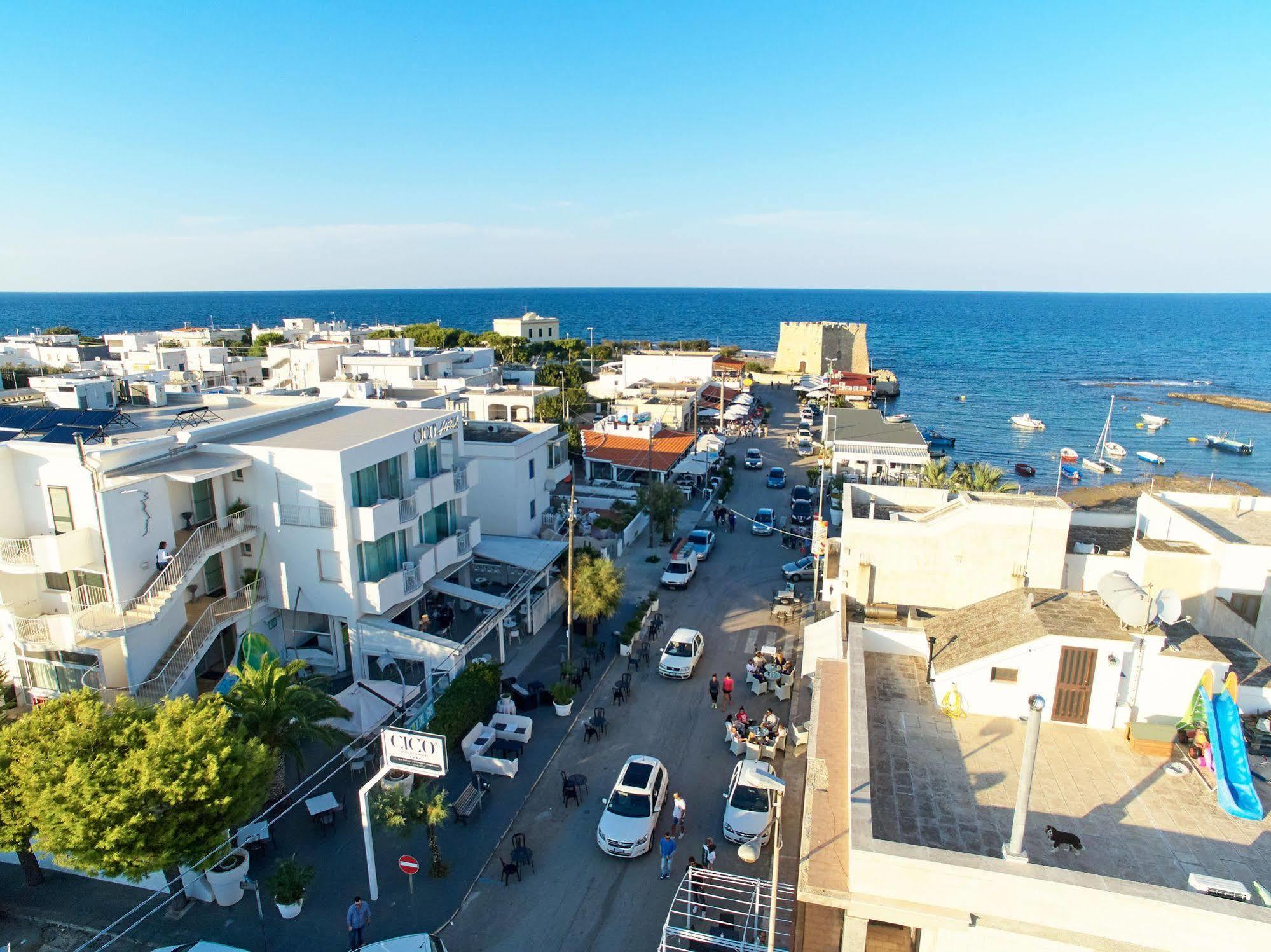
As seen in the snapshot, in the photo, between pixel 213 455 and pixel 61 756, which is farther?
pixel 213 455

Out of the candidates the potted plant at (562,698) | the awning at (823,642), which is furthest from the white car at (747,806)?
the potted plant at (562,698)

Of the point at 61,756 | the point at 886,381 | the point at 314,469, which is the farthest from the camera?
the point at 886,381

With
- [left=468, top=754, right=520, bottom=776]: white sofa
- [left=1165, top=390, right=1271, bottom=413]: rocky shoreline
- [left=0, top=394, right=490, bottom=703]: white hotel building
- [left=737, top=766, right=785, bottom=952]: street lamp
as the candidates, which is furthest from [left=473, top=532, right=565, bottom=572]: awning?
[left=1165, top=390, right=1271, bottom=413]: rocky shoreline

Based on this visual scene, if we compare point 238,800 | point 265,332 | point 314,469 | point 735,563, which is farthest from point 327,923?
point 265,332

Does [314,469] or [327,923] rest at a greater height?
[314,469]

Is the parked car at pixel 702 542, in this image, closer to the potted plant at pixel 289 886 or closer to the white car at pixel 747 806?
the white car at pixel 747 806

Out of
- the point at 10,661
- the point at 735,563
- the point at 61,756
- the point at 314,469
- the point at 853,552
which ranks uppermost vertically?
the point at 314,469

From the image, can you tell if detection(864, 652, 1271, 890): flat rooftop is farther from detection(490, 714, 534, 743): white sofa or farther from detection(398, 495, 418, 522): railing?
detection(398, 495, 418, 522): railing

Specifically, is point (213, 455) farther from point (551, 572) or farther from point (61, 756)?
point (551, 572)
